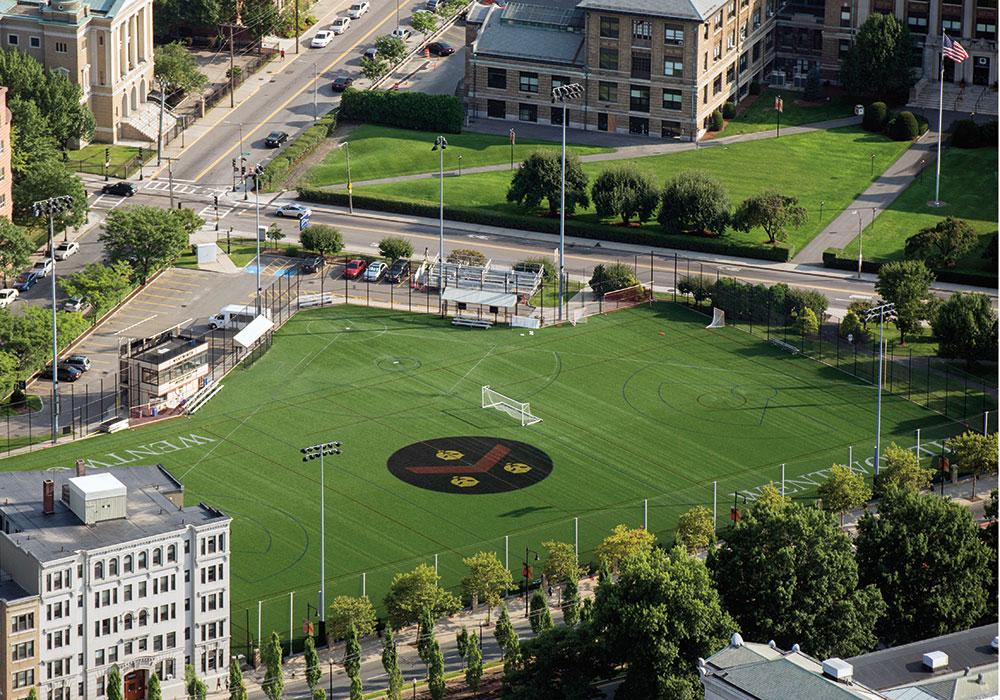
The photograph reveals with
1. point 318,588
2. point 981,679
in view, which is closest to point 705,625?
point 981,679

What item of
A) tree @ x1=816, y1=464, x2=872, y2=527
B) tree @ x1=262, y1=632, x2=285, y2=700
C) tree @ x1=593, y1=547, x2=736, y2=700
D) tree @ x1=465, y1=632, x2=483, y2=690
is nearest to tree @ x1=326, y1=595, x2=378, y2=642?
tree @ x1=262, y1=632, x2=285, y2=700

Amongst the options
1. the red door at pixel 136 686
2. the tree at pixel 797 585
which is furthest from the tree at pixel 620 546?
the red door at pixel 136 686

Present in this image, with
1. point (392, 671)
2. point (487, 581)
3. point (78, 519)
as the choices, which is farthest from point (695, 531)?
point (78, 519)

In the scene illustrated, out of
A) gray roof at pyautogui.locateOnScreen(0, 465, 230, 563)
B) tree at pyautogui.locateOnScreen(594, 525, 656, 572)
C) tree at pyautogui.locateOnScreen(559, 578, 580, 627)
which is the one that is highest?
gray roof at pyautogui.locateOnScreen(0, 465, 230, 563)

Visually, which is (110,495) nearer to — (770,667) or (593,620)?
(593,620)

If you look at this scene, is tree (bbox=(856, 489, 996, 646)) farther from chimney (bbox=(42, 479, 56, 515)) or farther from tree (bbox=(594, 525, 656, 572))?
chimney (bbox=(42, 479, 56, 515))

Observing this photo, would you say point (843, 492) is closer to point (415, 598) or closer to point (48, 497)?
point (415, 598)

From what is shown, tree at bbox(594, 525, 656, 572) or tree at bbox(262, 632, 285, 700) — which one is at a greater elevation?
tree at bbox(594, 525, 656, 572)
